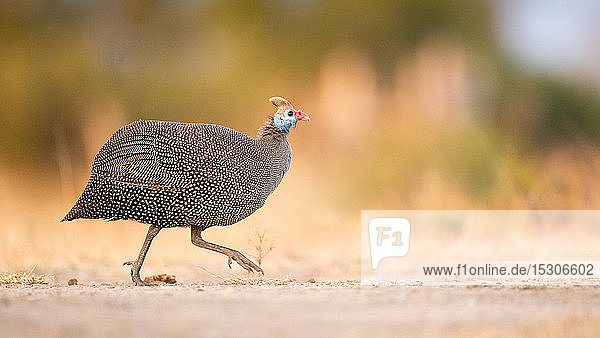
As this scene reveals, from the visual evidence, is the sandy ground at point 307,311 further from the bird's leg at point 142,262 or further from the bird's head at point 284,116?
the bird's head at point 284,116

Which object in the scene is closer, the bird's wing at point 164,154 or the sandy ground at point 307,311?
the sandy ground at point 307,311

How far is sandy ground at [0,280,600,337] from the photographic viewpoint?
3.48 meters

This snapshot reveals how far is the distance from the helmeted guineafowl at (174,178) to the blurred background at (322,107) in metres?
2.38

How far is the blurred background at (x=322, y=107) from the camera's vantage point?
340 inches

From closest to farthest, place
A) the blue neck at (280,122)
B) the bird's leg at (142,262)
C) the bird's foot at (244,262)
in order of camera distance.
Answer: the bird's leg at (142,262) → the bird's foot at (244,262) → the blue neck at (280,122)

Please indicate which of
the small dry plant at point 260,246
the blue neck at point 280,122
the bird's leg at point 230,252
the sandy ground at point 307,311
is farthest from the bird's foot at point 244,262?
the blue neck at point 280,122

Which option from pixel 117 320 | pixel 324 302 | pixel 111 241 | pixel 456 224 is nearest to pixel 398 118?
pixel 456 224

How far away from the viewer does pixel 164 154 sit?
528cm

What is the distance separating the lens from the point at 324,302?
4180mm

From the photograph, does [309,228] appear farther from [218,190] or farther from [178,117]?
[218,190]

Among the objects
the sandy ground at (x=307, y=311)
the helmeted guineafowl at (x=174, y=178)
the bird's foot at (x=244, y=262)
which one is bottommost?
the bird's foot at (x=244, y=262)

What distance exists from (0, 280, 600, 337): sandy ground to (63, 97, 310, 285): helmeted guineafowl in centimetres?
58

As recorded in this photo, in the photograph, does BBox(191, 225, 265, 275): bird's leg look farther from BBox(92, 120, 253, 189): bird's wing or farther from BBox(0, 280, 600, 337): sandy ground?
BBox(0, 280, 600, 337): sandy ground

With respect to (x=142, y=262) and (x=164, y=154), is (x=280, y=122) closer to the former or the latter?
(x=164, y=154)
